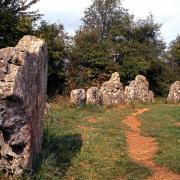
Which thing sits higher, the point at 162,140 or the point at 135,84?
the point at 135,84

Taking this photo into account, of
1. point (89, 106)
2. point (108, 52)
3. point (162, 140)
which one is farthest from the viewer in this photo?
point (108, 52)

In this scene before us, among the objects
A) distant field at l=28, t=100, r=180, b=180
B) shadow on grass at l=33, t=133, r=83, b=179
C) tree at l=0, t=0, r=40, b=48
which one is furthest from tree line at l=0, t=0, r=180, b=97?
shadow on grass at l=33, t=133, r=83, b=179

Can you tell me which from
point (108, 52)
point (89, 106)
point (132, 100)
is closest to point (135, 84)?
point (132, 100)

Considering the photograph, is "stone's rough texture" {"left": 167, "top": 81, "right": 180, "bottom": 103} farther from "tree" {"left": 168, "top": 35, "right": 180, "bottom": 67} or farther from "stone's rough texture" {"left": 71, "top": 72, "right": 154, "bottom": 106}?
"tree" {"left": 168, "top": 35, "right": 180, "bottom": 67}

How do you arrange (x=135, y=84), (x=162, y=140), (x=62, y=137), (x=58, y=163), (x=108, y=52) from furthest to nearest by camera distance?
(x=108, y=52), (x=135, y=84), (x=162, y=140), (x=62, y=137), (x=58, y=163)

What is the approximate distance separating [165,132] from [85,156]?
213 inches

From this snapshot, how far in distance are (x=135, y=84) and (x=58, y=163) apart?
72.2 feet

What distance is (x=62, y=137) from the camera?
41.3 feet

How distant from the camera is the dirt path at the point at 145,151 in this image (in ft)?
32.2

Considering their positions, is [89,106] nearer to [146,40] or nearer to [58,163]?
[58,163]

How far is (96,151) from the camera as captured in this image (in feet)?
37.6

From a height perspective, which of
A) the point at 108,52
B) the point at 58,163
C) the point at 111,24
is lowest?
the point at 58,163

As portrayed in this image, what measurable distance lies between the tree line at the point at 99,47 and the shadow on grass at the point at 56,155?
60.6ft

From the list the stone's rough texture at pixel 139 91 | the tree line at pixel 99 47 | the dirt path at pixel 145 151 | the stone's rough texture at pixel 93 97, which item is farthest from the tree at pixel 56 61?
the dirt path at pixel 145 151
